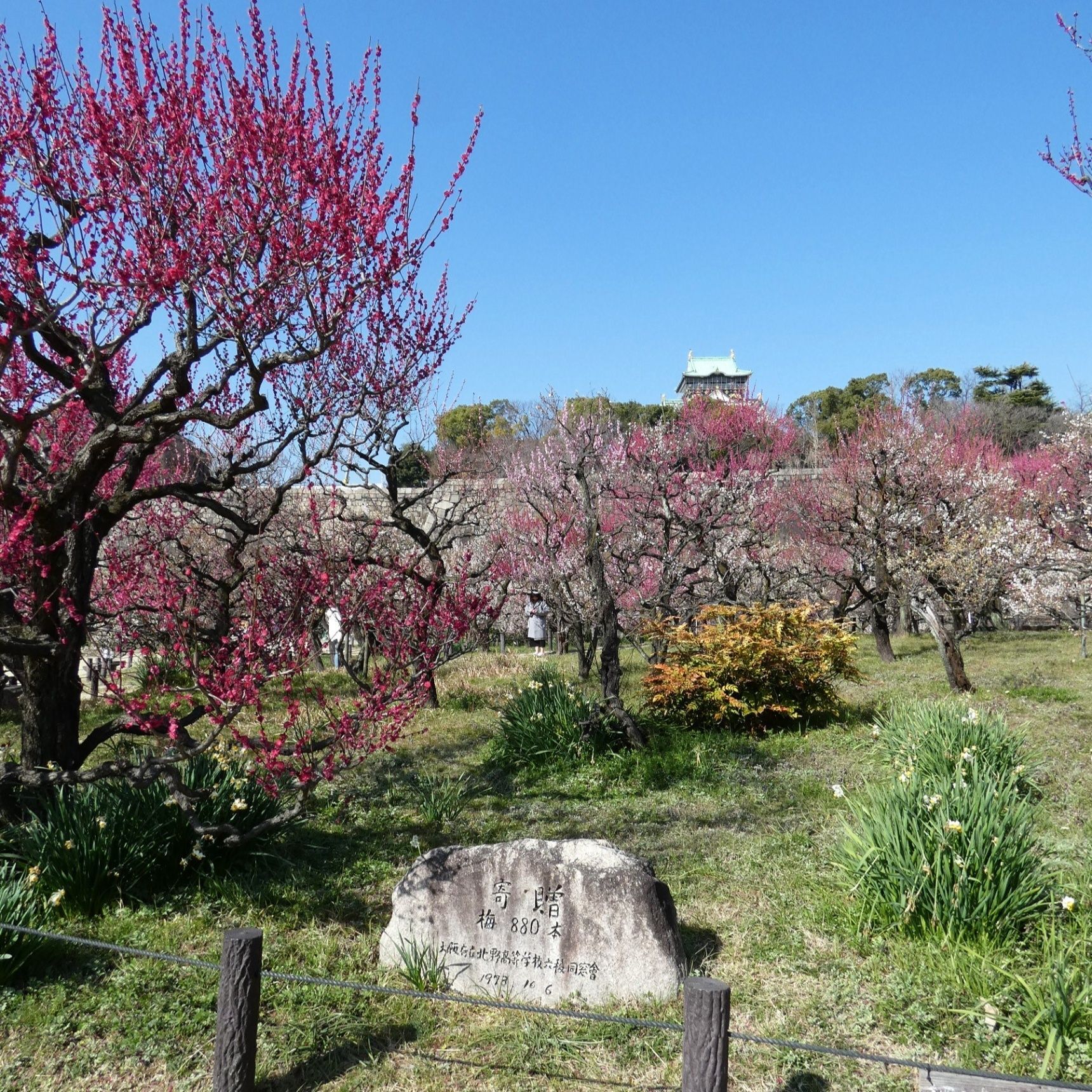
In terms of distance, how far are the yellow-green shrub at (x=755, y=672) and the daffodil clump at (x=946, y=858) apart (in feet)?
13.5

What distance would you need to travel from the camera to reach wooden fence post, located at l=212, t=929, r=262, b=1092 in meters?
3.23

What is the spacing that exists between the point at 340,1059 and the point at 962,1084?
2.68 m

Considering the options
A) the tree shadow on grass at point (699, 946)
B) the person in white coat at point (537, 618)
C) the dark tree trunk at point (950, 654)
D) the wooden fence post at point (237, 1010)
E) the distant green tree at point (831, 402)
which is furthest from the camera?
the distant green tree at point (831, 402)

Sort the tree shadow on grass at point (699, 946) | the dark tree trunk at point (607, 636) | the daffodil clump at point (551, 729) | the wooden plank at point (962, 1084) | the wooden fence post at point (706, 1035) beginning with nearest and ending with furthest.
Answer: the wooden plank at point (962, 1084), the wooden fence post at point (706, 1035), the tree shadow on grass at point (699, 946), the daffodil clump at point (551, 729), the dark tree trunk at point (607, 636)

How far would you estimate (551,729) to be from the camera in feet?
27.7

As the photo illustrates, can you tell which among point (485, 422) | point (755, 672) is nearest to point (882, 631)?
point (755, 672)

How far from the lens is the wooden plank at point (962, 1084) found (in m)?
2.56

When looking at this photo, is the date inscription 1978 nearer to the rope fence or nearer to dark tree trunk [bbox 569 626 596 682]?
the rope fence

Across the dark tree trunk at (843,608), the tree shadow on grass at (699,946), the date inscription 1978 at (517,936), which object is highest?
the dark tree trunk at (843,608)

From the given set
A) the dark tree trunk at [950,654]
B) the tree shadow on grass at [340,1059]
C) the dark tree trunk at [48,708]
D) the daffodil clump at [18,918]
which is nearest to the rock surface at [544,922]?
the tree shadow on grass at [340,1059]

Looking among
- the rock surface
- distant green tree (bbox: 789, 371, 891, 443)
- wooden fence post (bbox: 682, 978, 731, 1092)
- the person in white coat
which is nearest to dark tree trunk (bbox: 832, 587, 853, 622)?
the person in white coat

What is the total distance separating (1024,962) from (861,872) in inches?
34.5

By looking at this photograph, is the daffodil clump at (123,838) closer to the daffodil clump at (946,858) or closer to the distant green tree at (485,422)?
the daffodil clump at (946,858)

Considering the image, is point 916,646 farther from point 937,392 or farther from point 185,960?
point 937,392
